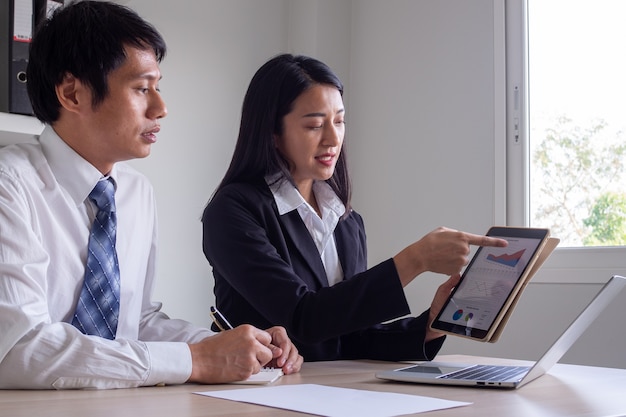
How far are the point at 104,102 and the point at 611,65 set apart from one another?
182 centimetres

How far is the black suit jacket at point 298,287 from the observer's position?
142 cm

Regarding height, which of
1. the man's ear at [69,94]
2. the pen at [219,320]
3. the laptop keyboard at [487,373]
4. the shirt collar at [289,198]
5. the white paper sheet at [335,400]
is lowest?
the laptop keyboard at [487,373]

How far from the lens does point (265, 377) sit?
1215 mm

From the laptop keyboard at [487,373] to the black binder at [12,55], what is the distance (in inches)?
52.7

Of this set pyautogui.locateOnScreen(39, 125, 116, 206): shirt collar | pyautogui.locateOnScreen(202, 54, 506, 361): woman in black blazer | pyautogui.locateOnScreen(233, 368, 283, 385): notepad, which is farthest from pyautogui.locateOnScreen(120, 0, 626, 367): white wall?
pyautogui.locateOnScreen(233, 368, 283, 385): notepad

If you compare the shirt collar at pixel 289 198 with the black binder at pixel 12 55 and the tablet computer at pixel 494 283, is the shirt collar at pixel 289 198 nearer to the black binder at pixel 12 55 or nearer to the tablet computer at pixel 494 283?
the tablet computer at pixel 494 283

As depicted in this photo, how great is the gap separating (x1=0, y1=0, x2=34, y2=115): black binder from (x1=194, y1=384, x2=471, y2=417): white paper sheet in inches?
48.4

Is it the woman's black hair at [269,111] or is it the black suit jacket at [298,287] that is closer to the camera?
the black suit jacket at [298,287]

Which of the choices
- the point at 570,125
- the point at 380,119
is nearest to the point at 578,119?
the point at 570,125

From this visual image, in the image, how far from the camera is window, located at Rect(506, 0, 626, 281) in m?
2.51

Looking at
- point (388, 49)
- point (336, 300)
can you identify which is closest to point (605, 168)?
point (388, 49)

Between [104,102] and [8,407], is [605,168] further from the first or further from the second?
[8,407]

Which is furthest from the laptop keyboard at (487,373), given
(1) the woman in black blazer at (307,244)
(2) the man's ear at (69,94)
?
(2) the man's ear at (69,94)

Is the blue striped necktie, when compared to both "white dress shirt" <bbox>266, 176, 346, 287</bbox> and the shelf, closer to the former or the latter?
"white dress shirt" <bbox>266, 176, 346, 287</bbox>
